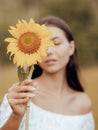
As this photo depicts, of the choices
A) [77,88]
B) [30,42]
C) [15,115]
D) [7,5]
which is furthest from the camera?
[7,5]

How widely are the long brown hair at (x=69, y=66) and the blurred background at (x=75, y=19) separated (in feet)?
3.22

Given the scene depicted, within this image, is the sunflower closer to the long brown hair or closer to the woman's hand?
the woman's hand

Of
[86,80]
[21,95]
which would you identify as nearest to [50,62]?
[21,95]

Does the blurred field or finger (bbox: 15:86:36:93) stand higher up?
finger (bbox: 15:86:36:93)

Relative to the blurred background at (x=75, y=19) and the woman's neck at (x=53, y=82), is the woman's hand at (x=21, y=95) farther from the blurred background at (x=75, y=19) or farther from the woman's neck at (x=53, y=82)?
the blurred background at (x=75, y=19)

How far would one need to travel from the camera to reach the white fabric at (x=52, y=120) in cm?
171

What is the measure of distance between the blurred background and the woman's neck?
1042mm

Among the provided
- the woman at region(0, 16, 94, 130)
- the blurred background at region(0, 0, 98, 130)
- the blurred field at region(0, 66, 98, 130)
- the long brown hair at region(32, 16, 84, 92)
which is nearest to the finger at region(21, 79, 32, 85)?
the woman at region(0, 16, 94, 130)

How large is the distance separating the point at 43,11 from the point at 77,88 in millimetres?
1224

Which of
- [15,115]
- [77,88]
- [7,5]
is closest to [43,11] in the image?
[7,5]

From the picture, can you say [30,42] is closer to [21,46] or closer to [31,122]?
[21,46]

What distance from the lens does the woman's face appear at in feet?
5.62

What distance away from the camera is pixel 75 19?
3074 mm

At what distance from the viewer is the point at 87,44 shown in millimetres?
3025
